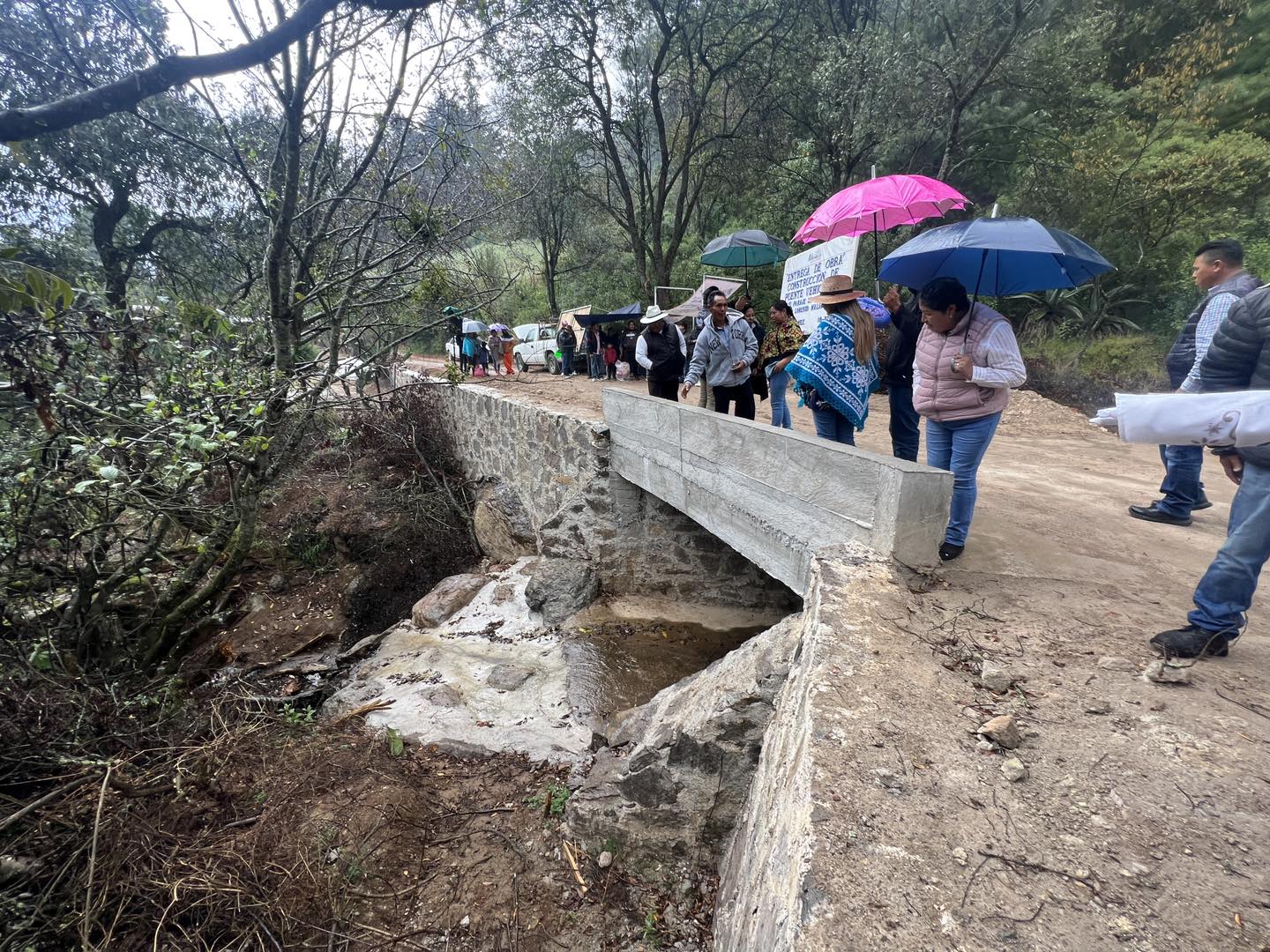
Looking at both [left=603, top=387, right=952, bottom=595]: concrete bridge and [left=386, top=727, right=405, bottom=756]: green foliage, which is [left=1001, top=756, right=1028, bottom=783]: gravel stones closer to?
[left=603, top=387, right=952, bottom=595]: concrete bridge

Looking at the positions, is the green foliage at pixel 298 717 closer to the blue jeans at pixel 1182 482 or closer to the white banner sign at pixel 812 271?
the white banner sign at pixel 812 271

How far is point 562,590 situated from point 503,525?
3.06 metres

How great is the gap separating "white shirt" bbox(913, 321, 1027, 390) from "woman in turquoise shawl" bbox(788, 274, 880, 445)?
743 mm

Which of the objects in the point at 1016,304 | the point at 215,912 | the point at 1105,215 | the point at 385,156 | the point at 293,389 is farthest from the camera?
the point at 1016,304

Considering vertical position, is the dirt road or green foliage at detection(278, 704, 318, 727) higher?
the dirt road

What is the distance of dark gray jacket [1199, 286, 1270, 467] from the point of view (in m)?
2.12

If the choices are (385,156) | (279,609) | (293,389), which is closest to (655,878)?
(293,389)

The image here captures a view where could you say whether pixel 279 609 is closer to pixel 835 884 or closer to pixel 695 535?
pixel 695 535

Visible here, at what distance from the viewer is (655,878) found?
10.1 feet

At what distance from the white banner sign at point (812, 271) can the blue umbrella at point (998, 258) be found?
1433 millimetres

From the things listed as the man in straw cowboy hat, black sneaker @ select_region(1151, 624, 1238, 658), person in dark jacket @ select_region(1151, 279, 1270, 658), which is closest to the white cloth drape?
person in dark jacket @ select_region(1151, 279, 1270, 658)

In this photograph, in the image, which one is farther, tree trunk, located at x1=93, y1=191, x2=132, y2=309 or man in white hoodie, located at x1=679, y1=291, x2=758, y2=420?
tree trunk, located at x1=93, y1=191, x2=132, y2=309

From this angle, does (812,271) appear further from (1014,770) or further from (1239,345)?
(1014,770)

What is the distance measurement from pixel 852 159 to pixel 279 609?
549 inches
